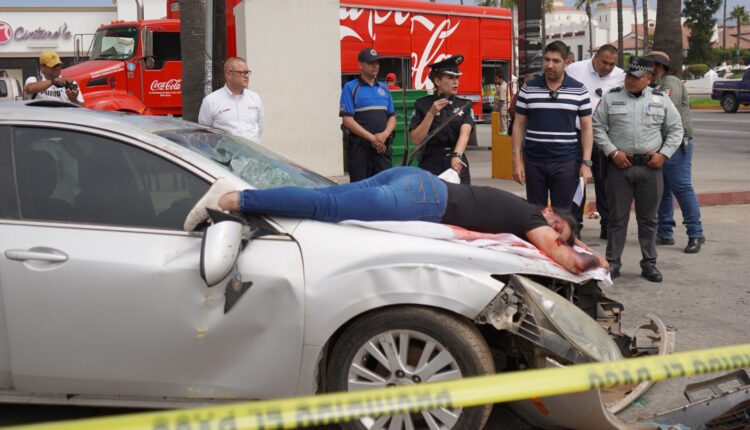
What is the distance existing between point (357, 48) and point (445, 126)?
504 inches

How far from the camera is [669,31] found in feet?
40.5

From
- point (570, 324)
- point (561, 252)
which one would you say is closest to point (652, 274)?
point (561, 252)

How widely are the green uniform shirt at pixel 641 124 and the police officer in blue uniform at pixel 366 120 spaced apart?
1854 mm

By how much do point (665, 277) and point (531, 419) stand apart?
11.8ft

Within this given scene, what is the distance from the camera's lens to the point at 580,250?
4.17 metres

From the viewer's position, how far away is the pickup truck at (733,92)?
33.2 m

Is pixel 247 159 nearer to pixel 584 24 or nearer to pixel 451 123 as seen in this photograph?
pixel 451 123

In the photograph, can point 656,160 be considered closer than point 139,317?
No

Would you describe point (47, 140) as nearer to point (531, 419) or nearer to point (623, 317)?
point (531, 419)

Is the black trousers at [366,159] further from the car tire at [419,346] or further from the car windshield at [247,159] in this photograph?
the car tire at [419,346]

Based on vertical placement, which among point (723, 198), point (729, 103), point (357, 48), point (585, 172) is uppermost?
point (357, 48)

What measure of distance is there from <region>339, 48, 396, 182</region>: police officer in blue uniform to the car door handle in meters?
4.10

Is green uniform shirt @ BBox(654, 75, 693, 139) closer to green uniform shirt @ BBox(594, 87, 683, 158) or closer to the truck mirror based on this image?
green uniform shirt @ BBox(594, 87, 683, 158)

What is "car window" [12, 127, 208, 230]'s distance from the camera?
3695mm
